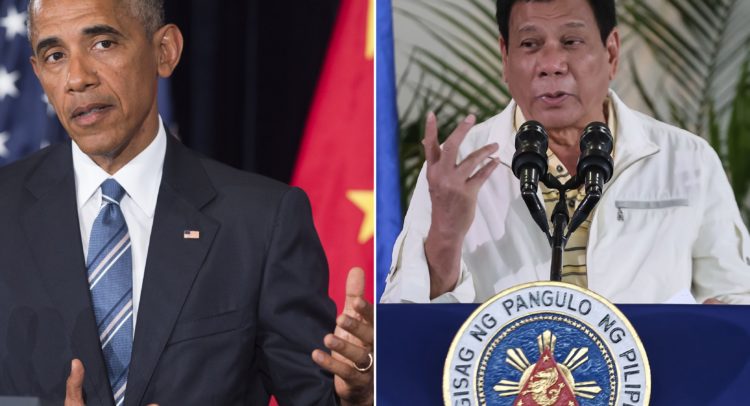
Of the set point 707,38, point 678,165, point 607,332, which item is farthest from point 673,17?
point 607,332

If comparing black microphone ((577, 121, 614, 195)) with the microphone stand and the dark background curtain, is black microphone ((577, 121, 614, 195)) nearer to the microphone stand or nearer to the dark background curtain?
the microphone stand

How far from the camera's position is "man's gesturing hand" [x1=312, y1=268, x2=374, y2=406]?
2092mm

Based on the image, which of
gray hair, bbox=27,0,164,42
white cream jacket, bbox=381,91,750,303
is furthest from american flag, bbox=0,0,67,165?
white cream jacket, bbox=381,91,750,303

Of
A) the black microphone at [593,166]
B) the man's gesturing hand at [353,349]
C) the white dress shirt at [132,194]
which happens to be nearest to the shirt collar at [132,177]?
the white dress shirt at [132,194]

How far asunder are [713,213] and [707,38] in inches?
13.8

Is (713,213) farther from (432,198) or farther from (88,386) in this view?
(88,386)

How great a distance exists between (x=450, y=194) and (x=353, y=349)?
1.22 feet

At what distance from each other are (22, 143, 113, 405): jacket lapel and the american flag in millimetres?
787

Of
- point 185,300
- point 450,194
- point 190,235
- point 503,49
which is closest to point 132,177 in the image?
point 190,235

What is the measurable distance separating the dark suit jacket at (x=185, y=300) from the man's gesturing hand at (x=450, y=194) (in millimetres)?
416

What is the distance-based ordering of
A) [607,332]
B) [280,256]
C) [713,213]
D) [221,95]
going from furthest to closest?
[221,95] → [280,256] → [713,213] → [607,332]

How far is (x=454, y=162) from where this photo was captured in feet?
7.07

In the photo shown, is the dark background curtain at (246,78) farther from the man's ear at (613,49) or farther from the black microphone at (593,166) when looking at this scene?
the black microphone at (593,166)

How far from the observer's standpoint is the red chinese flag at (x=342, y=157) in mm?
3275
